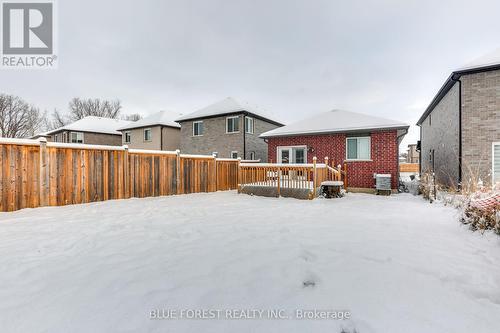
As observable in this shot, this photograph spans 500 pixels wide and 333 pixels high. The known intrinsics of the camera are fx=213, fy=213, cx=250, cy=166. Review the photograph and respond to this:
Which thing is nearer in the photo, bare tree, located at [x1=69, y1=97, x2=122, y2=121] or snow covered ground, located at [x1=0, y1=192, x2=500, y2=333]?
snow covered ground, located at [x1=0, y1=192, x2=500, y2=333]

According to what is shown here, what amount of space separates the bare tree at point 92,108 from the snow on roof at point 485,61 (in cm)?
4816

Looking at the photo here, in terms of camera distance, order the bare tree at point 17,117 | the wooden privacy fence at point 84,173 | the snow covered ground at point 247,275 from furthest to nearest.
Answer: the bare tree at point 17,117
the wooden privacy fence at point 84,173
the snow covered ground at point 247,275

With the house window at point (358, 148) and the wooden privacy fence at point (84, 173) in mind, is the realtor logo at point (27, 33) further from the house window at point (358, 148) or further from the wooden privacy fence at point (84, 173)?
the house window at point (358, 148)

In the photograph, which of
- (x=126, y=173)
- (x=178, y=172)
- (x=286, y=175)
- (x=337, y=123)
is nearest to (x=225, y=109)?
(x=337, y=123)

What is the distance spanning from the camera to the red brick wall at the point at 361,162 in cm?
1058

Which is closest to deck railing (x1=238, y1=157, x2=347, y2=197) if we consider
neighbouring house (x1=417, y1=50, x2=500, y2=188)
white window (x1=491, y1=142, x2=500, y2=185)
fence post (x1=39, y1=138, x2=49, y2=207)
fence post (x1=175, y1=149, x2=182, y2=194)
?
fence post (x1=175, y1=149, x2=182, y2=194)

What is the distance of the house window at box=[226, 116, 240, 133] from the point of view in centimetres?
1592

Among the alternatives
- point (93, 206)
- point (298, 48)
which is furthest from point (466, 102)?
point (93, 206)

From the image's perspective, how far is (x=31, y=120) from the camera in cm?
3381

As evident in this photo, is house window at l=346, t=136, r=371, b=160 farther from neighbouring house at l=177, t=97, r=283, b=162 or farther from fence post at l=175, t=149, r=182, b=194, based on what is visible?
fence post at l=175, t=149, r=182, b=194

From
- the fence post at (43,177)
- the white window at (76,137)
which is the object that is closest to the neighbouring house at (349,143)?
the fence post at (43,177)

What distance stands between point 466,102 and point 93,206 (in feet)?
45.9

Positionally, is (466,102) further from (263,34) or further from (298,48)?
(263,34)

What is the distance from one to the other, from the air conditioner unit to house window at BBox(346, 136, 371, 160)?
1.37 metres
